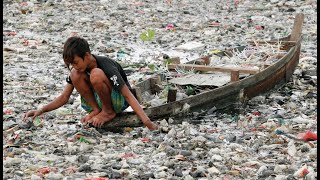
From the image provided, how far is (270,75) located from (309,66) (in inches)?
81.4

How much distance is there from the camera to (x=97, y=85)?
261 inches

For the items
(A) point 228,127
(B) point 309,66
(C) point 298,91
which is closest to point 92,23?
(B) point 309,66

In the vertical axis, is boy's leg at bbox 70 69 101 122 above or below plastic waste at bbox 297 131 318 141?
above

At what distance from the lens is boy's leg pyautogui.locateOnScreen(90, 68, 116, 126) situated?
6.60 metres

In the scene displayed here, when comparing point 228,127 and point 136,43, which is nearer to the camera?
point 228,127

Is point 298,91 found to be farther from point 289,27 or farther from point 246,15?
point 246,15

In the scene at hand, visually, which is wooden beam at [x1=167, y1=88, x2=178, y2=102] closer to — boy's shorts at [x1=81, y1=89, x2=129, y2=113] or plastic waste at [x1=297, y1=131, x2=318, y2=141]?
boy's shorts at [x1=81, y1=89, x2=129, y2=113]

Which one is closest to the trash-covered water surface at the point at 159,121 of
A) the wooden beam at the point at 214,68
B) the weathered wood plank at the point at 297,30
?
the wooden beam at the point at 214,68

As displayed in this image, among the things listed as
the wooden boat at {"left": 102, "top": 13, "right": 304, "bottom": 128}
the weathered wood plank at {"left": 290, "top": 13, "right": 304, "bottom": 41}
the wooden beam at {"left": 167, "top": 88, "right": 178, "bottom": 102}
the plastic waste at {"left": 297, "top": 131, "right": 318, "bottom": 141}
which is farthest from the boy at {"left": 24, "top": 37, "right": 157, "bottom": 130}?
the weathered wood plank at {"left": 290, "top": 13, "right": 304, "bottom": 41}

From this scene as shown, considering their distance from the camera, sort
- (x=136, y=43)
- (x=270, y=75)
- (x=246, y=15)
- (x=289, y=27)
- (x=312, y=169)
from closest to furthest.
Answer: (x=312, y=169), (x=270, y=75), (x=136, y=43), (x=289, y=27), (x=246, y=15)

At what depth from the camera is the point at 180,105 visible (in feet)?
24.0

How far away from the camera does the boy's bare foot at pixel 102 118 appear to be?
22.3ft

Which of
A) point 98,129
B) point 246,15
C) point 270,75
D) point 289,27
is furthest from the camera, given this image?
point 246,15

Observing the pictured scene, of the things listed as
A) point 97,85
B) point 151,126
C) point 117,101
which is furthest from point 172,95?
point 97,85
